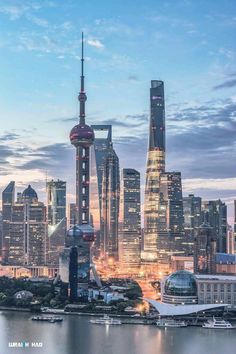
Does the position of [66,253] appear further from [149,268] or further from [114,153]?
[114,153]

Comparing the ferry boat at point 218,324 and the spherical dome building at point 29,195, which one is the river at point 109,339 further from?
the spherical dome building at point 29,195

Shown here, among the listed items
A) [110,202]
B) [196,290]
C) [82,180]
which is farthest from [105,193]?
[196,290]

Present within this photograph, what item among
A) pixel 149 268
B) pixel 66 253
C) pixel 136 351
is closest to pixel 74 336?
pixel 136 351

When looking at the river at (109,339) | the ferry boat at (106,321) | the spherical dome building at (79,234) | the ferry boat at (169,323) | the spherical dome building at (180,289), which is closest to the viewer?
the river at (109,339)

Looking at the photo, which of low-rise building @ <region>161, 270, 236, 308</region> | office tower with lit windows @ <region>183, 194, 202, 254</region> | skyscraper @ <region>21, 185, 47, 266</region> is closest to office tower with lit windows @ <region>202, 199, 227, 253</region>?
office tower with lit windows @ <region>183, 194, 202, 254</region>

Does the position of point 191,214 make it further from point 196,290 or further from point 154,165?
point 196,290

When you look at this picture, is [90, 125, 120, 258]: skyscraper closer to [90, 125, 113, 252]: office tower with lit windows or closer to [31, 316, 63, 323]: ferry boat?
[90, 125, 113, 252]: office tower with lit windows

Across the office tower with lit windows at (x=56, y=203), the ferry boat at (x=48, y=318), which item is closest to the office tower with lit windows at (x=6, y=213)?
the office tower with lit windows at (x=56, y=203)
